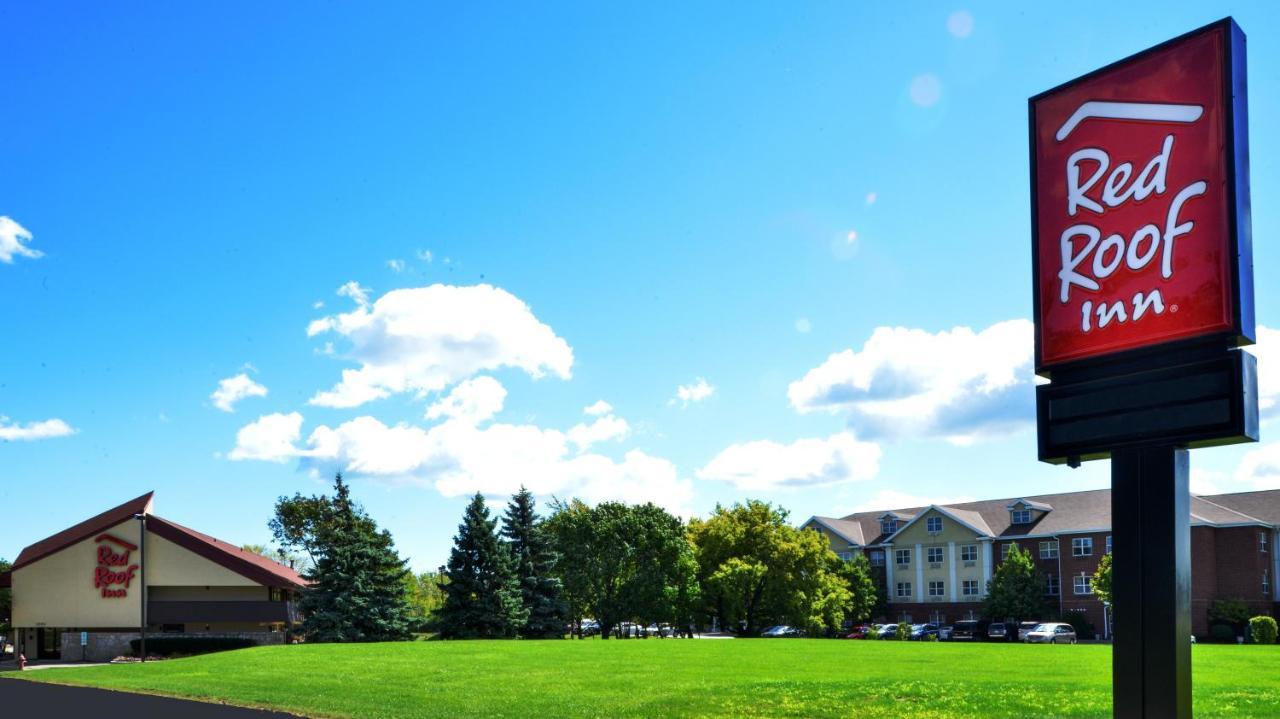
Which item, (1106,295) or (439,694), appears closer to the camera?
(1106,295)

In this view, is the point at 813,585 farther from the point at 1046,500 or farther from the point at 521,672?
the point at 521,672

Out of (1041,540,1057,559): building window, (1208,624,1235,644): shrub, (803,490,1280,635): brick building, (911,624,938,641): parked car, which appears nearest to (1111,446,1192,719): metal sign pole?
(911,624,938,641): parked car

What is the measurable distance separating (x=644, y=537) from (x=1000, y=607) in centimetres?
2822

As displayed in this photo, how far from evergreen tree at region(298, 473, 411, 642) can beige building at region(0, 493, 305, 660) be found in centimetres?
311

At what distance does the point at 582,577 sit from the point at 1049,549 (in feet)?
120

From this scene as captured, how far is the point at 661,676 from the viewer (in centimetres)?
2603

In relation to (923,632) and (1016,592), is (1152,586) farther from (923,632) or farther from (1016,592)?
(1016,592)

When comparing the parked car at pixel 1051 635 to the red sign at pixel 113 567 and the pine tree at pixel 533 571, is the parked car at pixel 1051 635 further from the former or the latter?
the red sign at pixel 113 567

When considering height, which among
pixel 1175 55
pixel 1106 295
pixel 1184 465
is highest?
pixel 1175 55

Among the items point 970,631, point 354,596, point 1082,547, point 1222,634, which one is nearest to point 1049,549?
point 1082,547

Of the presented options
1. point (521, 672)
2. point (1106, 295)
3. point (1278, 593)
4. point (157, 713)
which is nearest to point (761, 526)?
point (1278, 593)

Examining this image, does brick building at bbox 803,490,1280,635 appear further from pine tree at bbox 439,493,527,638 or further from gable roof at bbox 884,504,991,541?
pine tree at bbox 439,493,527,638

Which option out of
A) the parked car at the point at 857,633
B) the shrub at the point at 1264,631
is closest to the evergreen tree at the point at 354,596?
the parked car at the point at 857,633

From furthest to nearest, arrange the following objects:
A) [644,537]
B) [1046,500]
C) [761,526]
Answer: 1. [1046,500]
2. [761,526]
3. [644,537]
